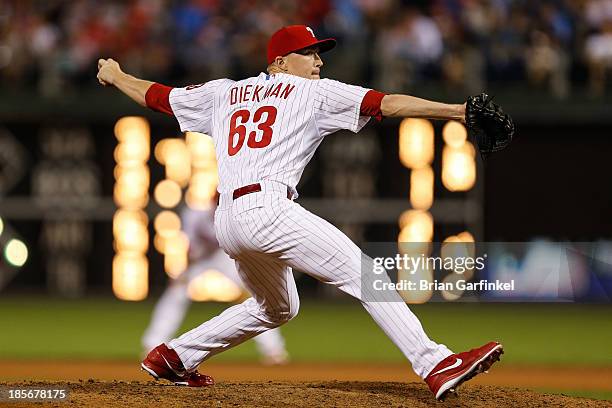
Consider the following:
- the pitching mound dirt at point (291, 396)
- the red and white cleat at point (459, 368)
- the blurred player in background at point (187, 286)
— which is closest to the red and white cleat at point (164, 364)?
the pitching mound dirt at point (291, 396)

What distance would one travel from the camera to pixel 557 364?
9.86m

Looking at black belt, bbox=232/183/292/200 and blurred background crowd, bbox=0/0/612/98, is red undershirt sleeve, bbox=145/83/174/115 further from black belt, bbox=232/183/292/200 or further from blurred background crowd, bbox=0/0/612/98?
blurred background crowd, bbox=0/0/612/98

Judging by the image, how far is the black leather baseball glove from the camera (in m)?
5.07

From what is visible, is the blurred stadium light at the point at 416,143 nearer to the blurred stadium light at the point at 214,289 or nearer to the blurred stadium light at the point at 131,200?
the blurred stadium light at the point at 214,289

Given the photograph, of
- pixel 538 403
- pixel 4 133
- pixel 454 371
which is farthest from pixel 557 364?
pixel 4 133

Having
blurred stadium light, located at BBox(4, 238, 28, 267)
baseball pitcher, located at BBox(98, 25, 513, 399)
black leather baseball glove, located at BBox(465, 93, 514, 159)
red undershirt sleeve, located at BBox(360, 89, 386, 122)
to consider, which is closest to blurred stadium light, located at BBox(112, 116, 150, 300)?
blurred stadium light, located at BBox(4, 238, 28, 267)

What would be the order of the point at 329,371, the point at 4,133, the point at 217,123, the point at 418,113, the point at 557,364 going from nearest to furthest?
the point at 418,113 < the point at 217,123 < the point at 329,371 < the point at 557,364 < the point at 4,133

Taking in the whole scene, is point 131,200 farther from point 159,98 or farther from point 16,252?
point 159,98

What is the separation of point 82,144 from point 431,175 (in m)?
4.11

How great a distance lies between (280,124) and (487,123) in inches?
38.9

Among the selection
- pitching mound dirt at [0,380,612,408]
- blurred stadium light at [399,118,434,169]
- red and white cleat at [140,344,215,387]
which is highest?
blurred stadium light at [399,118,434,169]

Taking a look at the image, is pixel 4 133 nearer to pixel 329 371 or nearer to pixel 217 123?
pixel 329 371

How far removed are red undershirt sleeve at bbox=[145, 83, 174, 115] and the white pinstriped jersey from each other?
17.4 inches
